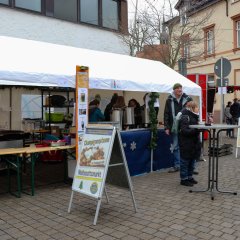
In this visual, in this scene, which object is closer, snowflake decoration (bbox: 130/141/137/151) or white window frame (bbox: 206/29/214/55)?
snowflake decoration (bbox: 130/141/137/151)

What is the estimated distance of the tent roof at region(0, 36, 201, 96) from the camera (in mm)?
6238

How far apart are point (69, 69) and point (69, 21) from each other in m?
6.47

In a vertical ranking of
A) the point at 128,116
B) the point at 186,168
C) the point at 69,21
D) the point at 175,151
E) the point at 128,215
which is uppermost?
the point at 69,21

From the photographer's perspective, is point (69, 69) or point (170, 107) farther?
point (170, 107)

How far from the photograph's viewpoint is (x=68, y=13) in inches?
513

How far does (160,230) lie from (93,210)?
1243 millimetres

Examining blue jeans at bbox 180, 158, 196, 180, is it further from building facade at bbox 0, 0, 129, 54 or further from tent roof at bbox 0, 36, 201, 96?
building facade at bbox 0, 0, 129, 54

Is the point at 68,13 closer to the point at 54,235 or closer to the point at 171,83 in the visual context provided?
the point at 171,83

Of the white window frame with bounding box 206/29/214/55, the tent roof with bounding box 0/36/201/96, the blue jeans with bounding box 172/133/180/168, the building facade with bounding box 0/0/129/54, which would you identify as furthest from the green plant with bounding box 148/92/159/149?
the white window frame with bounding box 206/29/214/55

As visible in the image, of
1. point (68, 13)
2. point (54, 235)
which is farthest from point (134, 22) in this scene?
point (54, 235)

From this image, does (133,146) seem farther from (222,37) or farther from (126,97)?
(222,37)

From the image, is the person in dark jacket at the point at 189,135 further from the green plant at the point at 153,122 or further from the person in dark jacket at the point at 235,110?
the person in dark jacket at the point at 235,110

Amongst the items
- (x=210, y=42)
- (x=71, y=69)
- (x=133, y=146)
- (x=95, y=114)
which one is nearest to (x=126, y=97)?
(x=95, y=114)

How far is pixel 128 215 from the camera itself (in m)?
5.16
